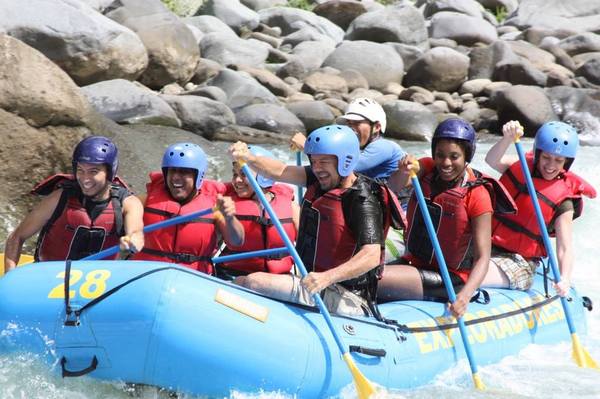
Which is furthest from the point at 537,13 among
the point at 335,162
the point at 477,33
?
the point at 335,162

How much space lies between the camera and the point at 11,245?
5406 mm

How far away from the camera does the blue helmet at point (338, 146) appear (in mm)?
5062

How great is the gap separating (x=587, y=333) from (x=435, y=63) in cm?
1220

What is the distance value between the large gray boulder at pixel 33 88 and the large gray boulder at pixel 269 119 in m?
5.57

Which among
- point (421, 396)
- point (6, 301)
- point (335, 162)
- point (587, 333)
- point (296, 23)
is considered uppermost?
point (335, 162)

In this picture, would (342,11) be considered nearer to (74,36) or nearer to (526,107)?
(526,107)

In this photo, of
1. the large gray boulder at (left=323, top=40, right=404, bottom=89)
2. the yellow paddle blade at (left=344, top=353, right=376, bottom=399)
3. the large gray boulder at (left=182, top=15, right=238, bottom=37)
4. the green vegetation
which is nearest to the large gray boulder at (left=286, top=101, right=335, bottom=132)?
the large gray boulder at (left=323, top=40, right=404, bottom=89)

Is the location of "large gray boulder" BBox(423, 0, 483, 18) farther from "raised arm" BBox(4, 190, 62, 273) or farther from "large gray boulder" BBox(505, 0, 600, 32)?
"raised arm" BBox(4, 190, 62, 273)

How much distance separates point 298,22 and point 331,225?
58.9 feet

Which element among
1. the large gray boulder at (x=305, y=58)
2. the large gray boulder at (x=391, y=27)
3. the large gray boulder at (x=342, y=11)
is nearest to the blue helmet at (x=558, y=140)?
the large gray boulder at (x=305, y=58)

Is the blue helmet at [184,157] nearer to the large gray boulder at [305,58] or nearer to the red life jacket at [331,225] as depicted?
the red life jacket at [331,225]

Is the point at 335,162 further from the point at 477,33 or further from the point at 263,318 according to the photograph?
the point at 477,33

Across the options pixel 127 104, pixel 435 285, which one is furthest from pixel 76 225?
pixel 127 104

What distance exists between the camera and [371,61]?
750 inches
